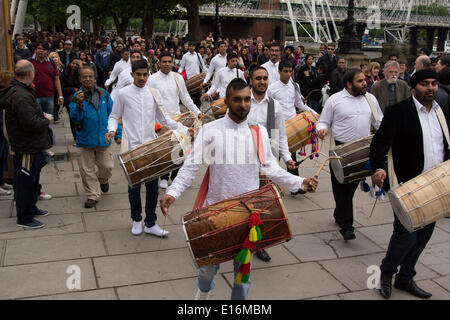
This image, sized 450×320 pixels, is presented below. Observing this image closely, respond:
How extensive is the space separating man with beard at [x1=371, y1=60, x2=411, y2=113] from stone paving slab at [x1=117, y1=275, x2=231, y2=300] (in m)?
3.99

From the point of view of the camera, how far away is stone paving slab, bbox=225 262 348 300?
4512mm

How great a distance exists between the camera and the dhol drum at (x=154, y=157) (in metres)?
5.32

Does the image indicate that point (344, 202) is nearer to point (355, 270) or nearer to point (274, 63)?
point (355, 270)

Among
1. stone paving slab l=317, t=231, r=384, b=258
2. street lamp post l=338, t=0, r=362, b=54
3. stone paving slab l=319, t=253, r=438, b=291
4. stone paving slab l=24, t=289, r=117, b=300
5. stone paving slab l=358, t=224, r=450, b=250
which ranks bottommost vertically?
stone paving slab l=358, t=224, r=450, b=250

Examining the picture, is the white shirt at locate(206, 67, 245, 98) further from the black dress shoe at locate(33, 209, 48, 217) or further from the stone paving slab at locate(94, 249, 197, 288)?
the stone paving slab at locate(94, 249, 197, 288)

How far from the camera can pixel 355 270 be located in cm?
505

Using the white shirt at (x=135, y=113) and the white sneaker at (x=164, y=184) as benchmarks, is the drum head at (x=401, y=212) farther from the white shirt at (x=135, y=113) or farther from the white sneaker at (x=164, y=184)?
the white sneaker at (x=164, y=184)

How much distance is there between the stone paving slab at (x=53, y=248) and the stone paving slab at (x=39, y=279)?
151 mm

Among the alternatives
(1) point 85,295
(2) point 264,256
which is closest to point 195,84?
(2) point 264,256

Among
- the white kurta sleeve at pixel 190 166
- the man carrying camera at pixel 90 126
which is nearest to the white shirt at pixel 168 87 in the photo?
the man carrying camera at pixel 90 126

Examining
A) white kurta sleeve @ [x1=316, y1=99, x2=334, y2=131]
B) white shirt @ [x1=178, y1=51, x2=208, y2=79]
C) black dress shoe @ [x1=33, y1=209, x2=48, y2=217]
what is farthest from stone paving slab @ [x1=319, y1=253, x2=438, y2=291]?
white shirt @ [x1=178, y1=51, x2=208, y2=79]

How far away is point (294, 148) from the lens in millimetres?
6590

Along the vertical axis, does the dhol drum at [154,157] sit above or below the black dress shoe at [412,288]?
above

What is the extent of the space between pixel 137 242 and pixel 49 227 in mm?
1196
